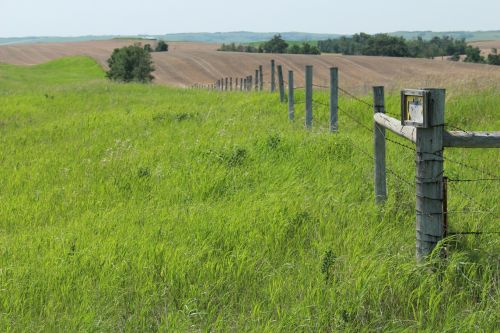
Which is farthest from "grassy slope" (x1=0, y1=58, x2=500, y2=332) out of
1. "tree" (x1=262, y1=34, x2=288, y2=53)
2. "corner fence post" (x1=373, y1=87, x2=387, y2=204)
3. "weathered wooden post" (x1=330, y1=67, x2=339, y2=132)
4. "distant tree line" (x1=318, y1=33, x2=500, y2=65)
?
"tree" (x1=262, y1=34, x2=288, y2=53)

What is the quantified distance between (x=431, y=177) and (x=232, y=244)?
6.57 ft

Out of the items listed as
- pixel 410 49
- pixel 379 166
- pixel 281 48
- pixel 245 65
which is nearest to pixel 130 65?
pixel 245 65

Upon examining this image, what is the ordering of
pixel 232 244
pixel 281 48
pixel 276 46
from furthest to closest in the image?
pixel 276 46 → pixel 281 48 → pixel 232 244

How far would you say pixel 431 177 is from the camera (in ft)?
16.4

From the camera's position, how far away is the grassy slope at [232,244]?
455cm

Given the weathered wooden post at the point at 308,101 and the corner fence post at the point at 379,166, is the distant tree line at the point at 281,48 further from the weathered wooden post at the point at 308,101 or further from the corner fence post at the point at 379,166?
the corner fence post at the point at 379,166

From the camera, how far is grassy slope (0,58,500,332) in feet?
14.9

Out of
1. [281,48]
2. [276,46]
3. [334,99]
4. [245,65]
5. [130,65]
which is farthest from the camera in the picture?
[276,46]

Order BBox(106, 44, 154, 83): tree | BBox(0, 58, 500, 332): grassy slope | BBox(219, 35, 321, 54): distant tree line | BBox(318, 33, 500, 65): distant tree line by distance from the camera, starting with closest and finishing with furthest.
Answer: BBox(0, 58, 500, 332): grassy slope < BBox(106, 44, 154, 83): tree < BBox(318, 33, 500, 65): distant tree line < BBox(219, 35, 321, 54): distant tree line

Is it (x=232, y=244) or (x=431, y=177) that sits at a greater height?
(x=431, y=177)

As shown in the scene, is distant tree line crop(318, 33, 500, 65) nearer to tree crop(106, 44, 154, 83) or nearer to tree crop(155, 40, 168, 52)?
tree crop(155, 40, 168, 52)

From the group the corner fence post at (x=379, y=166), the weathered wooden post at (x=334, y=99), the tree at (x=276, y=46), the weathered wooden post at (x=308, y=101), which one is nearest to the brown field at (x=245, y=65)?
the tree at (x=276, y=46)

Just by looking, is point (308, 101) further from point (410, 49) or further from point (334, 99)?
point (410, 49)

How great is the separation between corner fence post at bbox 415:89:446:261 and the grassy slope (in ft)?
0.87
